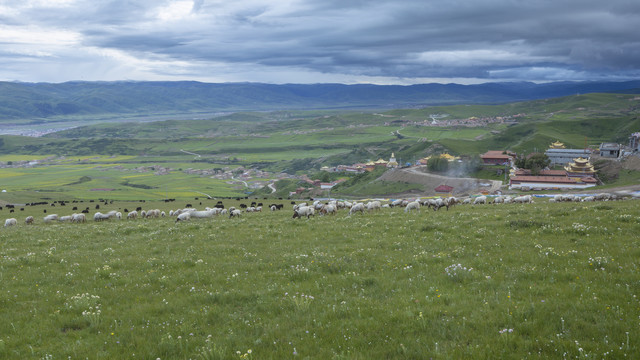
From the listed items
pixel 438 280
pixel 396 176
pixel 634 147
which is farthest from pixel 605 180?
pixel 438 280

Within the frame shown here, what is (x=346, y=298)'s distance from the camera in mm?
10164

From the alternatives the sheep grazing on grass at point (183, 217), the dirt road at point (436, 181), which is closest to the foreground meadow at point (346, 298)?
the sheep grazing on grass at point (183, 217)

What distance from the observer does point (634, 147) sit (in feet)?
498

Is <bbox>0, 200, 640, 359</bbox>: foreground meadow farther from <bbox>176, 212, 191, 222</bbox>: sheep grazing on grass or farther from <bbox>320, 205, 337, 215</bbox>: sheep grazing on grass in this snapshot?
<bbox>176, 212, 191, 222</bbox>: sheep grazing on grass

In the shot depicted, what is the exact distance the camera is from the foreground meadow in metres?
7.46

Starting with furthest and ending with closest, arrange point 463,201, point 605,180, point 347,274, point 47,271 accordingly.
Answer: point 605,180
point 463,201
point 47,271
point 347,274

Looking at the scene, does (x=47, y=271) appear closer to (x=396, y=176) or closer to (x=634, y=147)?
(x=396, y=176)

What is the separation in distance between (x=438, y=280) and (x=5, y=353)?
11044mm

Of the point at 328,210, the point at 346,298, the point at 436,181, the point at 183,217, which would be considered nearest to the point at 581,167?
the point at 436,181

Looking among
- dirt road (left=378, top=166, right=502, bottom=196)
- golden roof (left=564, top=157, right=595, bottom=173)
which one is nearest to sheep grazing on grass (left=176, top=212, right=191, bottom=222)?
dirt road (left=378, top=166, right=502, bottom=196)

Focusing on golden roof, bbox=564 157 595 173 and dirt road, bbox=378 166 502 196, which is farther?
golden roof, bbox=564 157 595 173

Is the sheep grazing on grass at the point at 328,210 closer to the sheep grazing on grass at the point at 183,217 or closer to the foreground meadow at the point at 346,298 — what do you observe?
the sheep grazing on grass at the point at 183,217

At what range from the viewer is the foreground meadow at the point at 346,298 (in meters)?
7.46

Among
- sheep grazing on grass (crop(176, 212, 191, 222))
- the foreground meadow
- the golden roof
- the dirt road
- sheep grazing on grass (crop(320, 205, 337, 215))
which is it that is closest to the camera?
the foreground meadow
